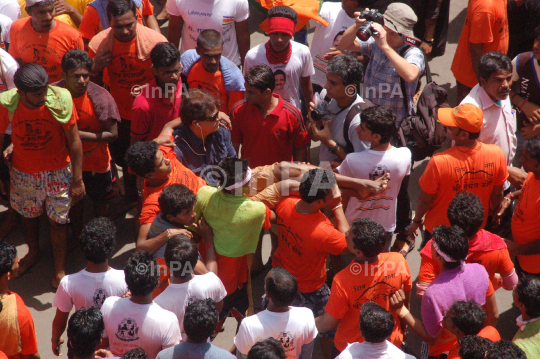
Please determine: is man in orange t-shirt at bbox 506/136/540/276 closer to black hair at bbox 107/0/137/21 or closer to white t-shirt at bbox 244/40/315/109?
white t-shirt at bbox 244/40/315/109

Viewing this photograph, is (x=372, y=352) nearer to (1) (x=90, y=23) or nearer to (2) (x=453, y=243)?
(2) (x=453, y=243)

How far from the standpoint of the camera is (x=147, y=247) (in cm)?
386

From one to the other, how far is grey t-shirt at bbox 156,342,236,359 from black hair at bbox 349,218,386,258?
107 cm

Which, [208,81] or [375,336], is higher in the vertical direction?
[208,81]

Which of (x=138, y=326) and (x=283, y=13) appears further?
(x=283, y=13)

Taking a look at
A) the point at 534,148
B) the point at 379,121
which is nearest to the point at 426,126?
the point at 379,121

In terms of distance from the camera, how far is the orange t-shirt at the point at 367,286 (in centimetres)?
364

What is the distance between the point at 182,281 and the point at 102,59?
271cm

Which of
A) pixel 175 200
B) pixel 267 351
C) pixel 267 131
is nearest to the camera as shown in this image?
pixel 267 351

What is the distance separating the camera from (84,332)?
10.4 feet

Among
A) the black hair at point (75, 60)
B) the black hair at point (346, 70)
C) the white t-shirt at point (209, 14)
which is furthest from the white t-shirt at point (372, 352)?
the white t-shirt at point (209, 14)

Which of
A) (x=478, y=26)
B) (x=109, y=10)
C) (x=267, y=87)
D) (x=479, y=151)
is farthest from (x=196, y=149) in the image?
(x=478, y=26)

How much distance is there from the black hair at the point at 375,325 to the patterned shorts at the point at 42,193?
2.94 metres

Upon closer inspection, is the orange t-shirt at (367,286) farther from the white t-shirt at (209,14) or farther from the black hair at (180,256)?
the white t-shirt at (209,14)
